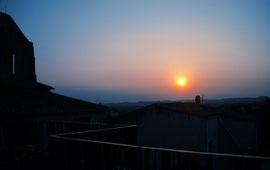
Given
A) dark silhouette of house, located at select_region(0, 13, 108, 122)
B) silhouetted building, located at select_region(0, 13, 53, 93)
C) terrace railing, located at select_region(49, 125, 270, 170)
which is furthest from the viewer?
silhouetted building, located at select_region(0, 13, 53, 93)

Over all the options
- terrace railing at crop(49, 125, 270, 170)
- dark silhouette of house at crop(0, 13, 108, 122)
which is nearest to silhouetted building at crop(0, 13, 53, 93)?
dark silhouette of house at crop(0, 13, 108, 122)

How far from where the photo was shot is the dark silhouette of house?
36.6 ft

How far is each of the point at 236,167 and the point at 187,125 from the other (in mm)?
13556

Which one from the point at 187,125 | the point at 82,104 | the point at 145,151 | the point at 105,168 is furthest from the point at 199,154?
the point at 187,125

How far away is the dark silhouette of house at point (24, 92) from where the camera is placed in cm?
1115

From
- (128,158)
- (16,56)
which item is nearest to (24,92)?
(16,56)

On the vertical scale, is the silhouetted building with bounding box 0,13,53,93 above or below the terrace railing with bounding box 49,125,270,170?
above

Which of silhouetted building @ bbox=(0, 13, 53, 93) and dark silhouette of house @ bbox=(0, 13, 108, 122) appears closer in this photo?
dark silhouette of house @ bbox=(0, 13, 108, 122)

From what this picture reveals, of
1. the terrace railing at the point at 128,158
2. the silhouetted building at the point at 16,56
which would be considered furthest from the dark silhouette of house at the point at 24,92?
the terrace railing at the point at 128,158

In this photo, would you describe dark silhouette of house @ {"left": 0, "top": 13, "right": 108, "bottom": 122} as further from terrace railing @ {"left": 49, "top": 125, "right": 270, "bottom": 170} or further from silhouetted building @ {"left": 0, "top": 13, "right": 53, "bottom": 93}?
terrace railing @ {"left": 49, "top": 125, "right": 270, "bottom": 170}

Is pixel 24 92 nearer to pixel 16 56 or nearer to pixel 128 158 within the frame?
pixel 16 56

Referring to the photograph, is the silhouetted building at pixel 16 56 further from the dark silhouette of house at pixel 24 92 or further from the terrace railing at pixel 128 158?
the terrace railing at pixel 128 158

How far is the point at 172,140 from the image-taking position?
1639cm

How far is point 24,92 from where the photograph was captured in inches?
559
